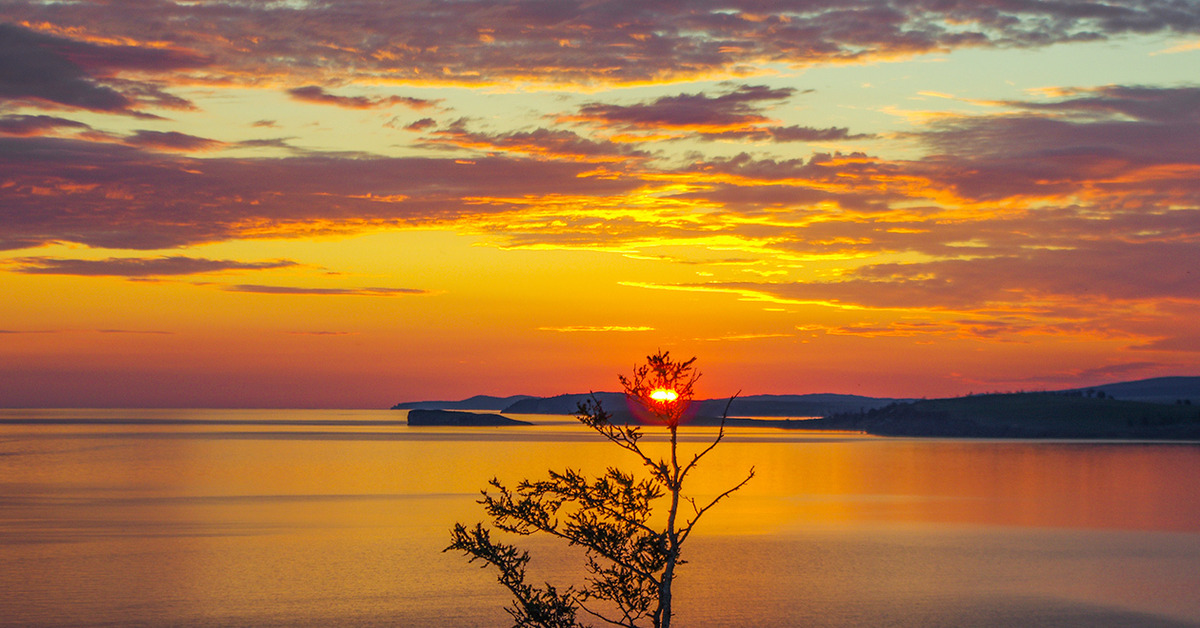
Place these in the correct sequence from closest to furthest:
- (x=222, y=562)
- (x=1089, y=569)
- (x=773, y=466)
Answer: (x=222, y=562)
(x=1089, y=569)
(x=773, y=466)

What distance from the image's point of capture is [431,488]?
250 feet

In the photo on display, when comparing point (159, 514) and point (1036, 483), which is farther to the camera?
point (1036, 483)

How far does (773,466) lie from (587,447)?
142 ft

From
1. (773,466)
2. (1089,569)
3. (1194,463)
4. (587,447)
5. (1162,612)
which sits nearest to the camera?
(1162,612)

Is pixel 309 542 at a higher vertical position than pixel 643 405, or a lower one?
lower

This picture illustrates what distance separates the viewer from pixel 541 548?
160 feet

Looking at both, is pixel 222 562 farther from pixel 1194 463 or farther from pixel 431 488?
pixel 1194 463

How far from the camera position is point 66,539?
48.4 metres

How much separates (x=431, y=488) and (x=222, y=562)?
108ft

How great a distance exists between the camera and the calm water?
117ft

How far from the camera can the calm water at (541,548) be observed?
3566cm

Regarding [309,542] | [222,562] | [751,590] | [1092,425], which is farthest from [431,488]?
[1092,425]

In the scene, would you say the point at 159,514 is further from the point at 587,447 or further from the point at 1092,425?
the point at 1092,425

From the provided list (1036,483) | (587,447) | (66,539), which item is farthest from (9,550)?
(587,447)
